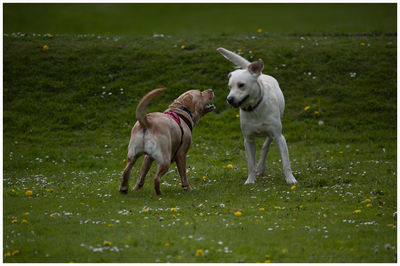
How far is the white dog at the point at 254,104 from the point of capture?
460 inches

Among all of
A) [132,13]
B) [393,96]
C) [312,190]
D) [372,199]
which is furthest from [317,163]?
[132,13]

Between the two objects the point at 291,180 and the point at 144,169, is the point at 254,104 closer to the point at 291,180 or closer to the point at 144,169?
the point at 291,180

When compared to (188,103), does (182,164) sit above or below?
below

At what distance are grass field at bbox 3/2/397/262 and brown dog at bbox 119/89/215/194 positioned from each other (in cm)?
69

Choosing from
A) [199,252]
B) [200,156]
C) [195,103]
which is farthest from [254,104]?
[200,156]

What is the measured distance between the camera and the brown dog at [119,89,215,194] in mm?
10938

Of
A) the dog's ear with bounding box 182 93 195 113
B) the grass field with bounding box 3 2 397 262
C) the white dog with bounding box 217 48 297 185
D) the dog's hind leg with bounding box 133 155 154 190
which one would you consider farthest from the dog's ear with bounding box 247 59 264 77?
the dog's hind leg with bounding box 133 155 154 190

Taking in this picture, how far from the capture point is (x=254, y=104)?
12.2 m

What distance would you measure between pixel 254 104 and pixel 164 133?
7.77ft

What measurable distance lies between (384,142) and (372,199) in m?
8.44

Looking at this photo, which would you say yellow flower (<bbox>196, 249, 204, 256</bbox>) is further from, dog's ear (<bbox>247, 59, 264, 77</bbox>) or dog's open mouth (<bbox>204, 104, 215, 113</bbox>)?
dog's open mouth (<bbox>204, 104, 215, 113</bbox>)

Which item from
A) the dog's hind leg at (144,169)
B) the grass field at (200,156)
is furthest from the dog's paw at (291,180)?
the dog's hind leg at (144,169)

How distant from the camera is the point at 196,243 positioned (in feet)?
26.6

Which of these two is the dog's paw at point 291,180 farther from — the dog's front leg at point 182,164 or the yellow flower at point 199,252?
the yellow flower at point 199,252
